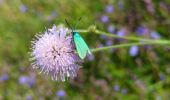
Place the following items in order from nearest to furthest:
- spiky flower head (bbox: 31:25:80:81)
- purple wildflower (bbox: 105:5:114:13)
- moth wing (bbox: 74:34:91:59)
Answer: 1. moth wing (bbox: 74:34:91:59)
2. spiky flower head (bbox: 31:25:80:81)
3. purple wildflower (bbox: 105:5:114:13)

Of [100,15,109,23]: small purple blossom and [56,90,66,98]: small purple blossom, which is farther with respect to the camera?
[100,15,109,23]: small purple blossom

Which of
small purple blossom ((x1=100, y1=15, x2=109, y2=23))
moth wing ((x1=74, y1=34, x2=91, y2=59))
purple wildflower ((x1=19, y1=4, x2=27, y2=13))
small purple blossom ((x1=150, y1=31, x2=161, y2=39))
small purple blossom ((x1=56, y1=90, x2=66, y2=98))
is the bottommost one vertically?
moth wing ((x1=74, y1=34, x2=91, y2=59))

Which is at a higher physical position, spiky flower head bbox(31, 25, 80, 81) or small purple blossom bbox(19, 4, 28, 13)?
small purple blossom bbox(19, 4, 28, 13)

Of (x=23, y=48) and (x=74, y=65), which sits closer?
(x=74, y=65)

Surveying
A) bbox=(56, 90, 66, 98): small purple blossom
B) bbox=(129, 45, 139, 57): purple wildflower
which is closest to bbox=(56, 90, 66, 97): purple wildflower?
bbox=(56, 90, 66, 98): small purple blossom

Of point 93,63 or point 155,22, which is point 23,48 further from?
point 155,22

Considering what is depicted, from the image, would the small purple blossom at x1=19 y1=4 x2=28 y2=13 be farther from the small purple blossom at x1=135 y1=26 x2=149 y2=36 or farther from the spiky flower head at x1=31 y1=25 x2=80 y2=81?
the spiky flower head at x1=31 y1=25 x2=80 y2=81

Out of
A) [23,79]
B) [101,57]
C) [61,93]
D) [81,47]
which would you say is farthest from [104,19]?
[81,47]

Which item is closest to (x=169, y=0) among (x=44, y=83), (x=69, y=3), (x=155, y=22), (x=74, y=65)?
(x=155, y=22)
